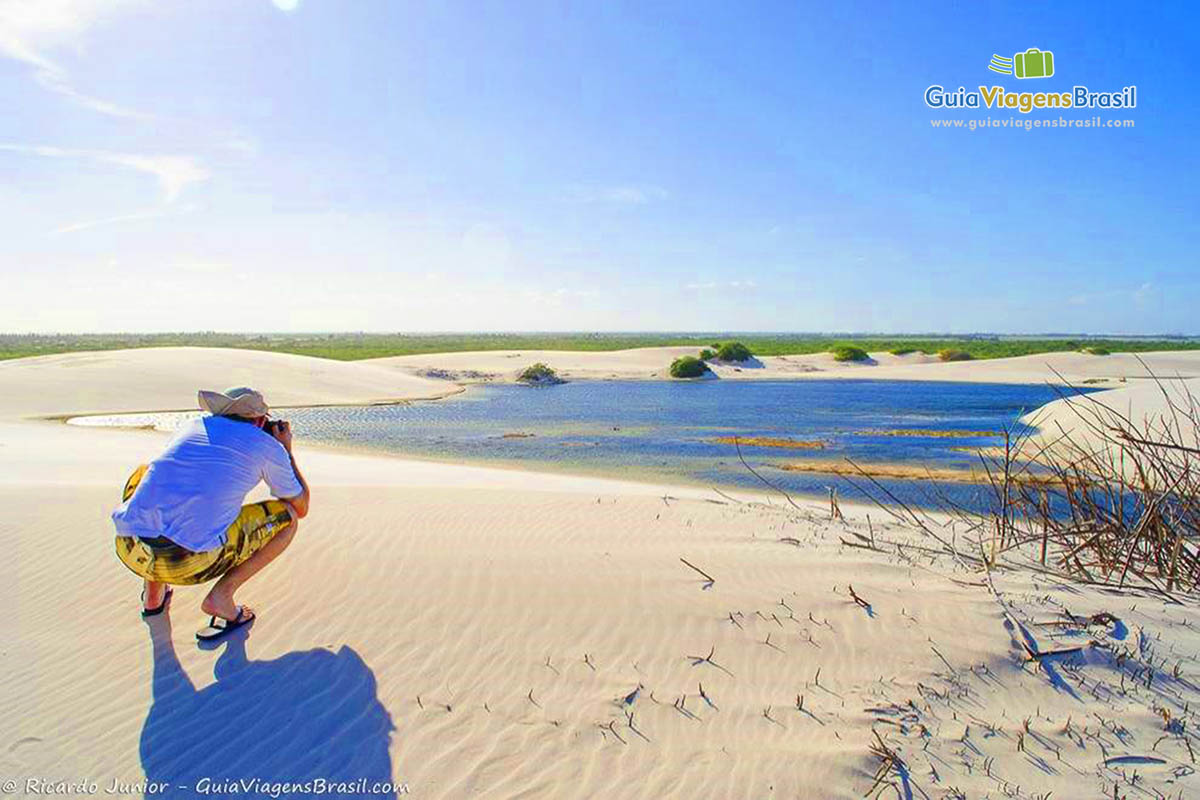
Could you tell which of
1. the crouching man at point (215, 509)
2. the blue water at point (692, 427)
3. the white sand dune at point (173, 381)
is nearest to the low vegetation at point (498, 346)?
the white sand dune at point (173, 381)

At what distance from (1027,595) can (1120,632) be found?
63cm

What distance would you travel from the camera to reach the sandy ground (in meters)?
3.06

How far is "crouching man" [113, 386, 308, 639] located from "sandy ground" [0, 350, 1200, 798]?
0.41 m

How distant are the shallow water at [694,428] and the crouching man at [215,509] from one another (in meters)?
8.01

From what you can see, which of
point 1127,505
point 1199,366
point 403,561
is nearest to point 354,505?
point 403,561

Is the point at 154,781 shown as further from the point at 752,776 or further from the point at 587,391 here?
the point at 587,391

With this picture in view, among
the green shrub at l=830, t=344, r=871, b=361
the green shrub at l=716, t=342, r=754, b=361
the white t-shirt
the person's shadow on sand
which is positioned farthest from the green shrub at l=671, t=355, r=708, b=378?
the person's shadow on sand

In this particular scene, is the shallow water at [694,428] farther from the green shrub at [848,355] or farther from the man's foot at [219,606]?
the green shrub at [848,355]

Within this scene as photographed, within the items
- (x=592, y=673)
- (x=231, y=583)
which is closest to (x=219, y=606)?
(x=231, y=583)

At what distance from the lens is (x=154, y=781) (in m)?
3.04

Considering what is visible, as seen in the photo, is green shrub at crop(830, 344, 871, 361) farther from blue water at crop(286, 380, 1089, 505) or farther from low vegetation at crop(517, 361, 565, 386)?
low vegetation at crop(517, 361, 565, 386)

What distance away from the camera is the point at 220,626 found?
164 inches

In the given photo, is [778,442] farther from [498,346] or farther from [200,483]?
[498,346]

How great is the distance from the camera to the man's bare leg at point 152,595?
4.32 meters
